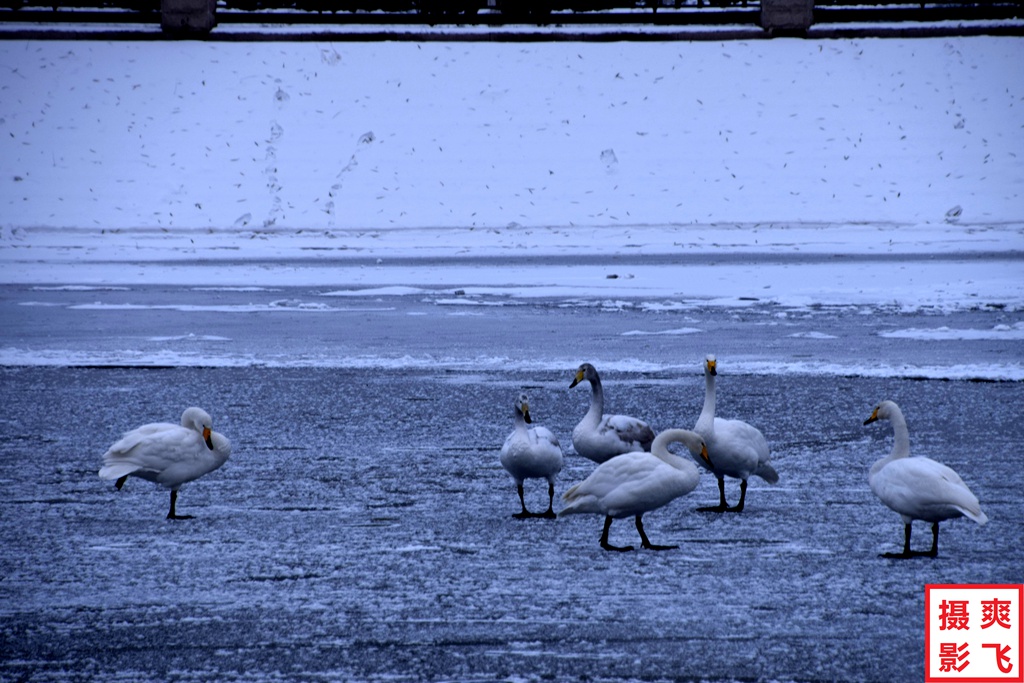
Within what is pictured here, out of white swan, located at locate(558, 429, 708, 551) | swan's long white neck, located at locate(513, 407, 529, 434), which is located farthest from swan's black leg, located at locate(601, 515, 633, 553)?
swan's long white neck, located at locate(513, 407, 529, 434)

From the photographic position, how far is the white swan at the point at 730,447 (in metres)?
6.50

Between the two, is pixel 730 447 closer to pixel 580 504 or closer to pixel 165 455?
pixel 580 504

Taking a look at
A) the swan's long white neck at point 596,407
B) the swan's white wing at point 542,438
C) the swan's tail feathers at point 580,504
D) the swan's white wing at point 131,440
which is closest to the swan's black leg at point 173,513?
the swan's white wing at point 131,440

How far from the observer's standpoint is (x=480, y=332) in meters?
13.6

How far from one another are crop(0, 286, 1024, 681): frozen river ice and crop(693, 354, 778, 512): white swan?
0.72ft

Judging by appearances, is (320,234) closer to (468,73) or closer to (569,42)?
(468,73)

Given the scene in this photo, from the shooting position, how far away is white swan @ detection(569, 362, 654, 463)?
7055 mm

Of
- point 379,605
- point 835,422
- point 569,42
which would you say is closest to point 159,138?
point 569,42

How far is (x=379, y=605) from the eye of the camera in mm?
5023

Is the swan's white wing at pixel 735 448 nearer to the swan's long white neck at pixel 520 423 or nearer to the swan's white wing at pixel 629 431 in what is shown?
the swan's white wing at pixel 629 431

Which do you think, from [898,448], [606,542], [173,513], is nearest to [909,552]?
[898,448]

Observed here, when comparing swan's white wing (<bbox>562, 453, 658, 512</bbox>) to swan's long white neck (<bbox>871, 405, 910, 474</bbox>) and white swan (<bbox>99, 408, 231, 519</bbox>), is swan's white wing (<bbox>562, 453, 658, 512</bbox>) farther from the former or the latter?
white swan (<bbox>99, 408, 231, 519</bbox>)

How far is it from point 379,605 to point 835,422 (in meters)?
4.78

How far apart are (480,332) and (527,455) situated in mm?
7235
